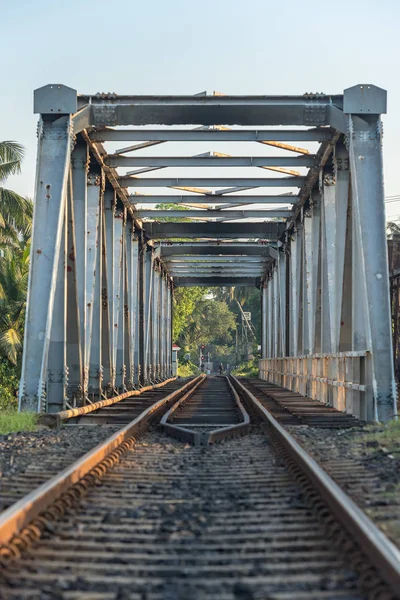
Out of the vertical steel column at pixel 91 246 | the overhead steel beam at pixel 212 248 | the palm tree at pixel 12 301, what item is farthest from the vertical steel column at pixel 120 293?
the overhead steel beam at pixel 212 248

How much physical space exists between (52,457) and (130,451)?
2.63ft

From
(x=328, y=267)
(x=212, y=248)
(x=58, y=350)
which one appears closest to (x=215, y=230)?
(x=212, y=248)

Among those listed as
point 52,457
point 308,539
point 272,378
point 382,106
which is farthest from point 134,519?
point 272,378

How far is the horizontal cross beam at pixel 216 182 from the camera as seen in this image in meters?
17.7

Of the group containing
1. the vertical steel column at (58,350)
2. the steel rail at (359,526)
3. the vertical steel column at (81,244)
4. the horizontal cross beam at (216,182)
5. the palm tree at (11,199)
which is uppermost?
the palm tree at (11,199)

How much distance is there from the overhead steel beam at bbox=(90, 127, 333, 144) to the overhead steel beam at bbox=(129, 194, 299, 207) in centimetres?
520

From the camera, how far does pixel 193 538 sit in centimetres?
355

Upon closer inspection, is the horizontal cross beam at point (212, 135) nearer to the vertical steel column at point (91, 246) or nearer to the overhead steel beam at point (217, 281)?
the vertical steel column at point (91, 246)

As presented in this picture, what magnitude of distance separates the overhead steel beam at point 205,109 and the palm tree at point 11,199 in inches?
606

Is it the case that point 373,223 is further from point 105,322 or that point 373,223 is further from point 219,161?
point 105,322

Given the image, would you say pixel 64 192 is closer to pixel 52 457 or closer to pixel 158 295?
pixel 52 457

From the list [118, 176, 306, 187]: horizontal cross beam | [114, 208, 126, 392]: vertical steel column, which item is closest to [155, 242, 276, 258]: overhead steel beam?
[114, 208, 126, 392]: vertical steel column

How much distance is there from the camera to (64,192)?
1134cm

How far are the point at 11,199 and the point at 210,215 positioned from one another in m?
9.61
